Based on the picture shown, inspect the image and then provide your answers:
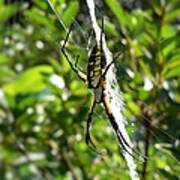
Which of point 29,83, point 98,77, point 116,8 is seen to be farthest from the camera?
point 29,83

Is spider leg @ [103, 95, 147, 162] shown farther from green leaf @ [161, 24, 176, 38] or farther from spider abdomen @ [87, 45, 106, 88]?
green leaf @ [161, 24, 176, 38]

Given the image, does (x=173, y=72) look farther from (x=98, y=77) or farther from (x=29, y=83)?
(x=29, y=83)

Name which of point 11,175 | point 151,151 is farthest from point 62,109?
point 11,175

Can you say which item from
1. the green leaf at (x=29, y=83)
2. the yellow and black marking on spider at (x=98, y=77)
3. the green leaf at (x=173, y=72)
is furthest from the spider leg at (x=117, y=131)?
the green leaf at (x=29, y=83)

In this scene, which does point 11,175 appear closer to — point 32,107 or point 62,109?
point 32,107

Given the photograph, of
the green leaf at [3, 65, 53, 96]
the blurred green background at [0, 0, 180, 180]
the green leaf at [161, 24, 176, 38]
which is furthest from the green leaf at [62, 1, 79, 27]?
the green leaf at [3, 65, 53, 96]

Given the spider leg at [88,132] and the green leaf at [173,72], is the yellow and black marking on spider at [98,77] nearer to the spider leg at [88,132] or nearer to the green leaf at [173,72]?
the spider leg at [88,132]

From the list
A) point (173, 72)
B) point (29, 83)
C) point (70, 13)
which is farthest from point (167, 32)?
point (29, 83)
